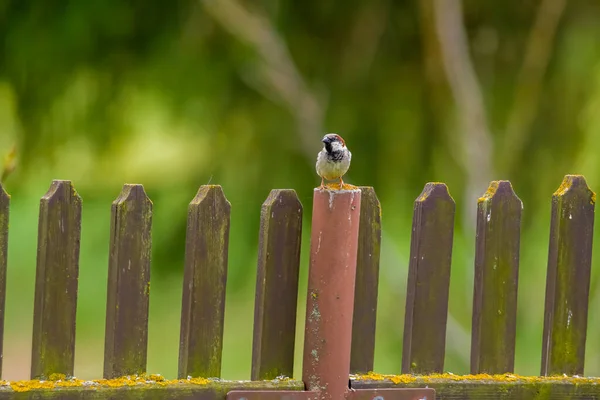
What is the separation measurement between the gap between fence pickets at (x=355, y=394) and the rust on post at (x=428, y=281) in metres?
0.07

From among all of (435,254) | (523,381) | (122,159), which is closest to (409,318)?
(435,254)

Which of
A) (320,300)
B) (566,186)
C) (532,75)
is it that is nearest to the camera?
(320,300)

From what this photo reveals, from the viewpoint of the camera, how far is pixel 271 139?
3.55m

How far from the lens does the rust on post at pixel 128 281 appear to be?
178 cm

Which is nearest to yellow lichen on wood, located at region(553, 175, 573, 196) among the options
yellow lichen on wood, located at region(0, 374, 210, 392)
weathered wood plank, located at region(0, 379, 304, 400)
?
weathered wood plank, located at region(0, 379, 304, 400)

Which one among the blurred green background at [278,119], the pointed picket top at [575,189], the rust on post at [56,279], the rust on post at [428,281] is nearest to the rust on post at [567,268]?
the pointed picket top at [575,189]

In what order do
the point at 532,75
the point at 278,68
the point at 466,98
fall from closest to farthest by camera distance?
the point at 278,68, the point at 532,75, the point at 466,98

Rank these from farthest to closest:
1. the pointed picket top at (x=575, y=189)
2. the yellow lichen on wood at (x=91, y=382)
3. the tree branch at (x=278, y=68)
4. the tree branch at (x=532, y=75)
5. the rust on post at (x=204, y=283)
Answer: the tree branch at (x=532, y=75)
the tree branch at (x=278, y=68)
the pointed picket top at (x=575, y=189)
the rust on post at (x=204, y=283)
the yellow lichen on wood at (x=91, y=382)

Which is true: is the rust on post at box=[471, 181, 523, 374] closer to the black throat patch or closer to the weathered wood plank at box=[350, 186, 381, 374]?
the weathered wood plank at box=[350, 186, 381, 374]

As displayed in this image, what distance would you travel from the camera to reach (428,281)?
195cm

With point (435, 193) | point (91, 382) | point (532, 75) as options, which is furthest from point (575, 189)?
point (532, 75)

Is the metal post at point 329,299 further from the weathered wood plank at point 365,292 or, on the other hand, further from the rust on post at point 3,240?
the rust on post at point 3,240

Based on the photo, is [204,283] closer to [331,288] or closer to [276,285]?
[276,285]

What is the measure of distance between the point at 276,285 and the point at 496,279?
0.49 m
